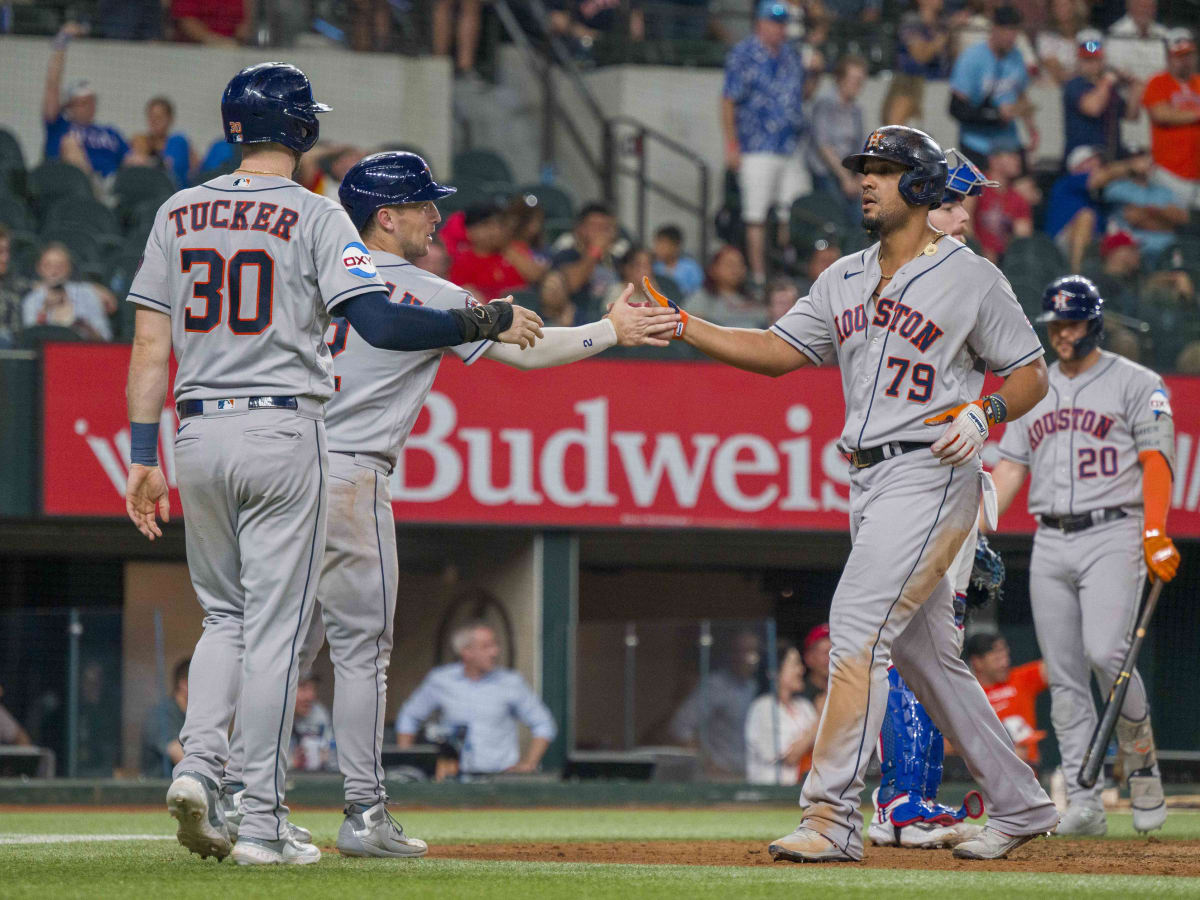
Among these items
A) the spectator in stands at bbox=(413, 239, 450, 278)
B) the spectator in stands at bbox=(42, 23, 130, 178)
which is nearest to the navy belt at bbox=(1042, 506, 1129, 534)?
the spectator in stands at bbox=(413, 239, 450, 278)

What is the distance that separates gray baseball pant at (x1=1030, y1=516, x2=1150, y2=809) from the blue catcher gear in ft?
7.37

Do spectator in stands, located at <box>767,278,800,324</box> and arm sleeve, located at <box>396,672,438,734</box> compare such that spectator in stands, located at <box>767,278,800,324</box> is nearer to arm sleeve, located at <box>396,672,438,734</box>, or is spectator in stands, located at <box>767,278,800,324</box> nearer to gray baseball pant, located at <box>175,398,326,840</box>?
arm sleeve, located at <box>396,672,438,734</box>

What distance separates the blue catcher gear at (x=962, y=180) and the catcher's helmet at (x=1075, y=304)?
1691mm

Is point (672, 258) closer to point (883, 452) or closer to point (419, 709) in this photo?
point (419, 709)

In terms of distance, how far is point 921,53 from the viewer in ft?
56.4

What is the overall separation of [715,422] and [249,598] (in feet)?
25.4

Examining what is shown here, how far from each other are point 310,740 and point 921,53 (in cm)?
912

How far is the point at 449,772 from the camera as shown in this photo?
11664 mm

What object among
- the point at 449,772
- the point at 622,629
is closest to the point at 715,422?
the point at 622,629

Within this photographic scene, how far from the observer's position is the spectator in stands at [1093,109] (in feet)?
54.0

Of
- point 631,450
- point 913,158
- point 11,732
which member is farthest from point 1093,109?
point 913,158

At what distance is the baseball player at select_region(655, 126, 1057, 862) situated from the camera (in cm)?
542

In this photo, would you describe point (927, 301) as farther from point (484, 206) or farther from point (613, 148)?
point (613, 148)

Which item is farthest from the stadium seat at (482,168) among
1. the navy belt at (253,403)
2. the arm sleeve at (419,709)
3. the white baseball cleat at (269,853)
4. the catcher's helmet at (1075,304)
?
the white baseball cleat at (269,853)
